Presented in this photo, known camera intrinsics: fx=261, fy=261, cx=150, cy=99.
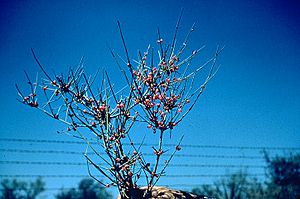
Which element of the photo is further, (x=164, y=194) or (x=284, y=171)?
(x=284, y=171)

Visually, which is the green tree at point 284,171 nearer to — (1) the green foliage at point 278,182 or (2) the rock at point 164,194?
(1) the green foliage at point 278,182

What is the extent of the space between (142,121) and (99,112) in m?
0.78

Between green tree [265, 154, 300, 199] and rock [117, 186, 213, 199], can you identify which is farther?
green tree [265, 154, 300, 199]

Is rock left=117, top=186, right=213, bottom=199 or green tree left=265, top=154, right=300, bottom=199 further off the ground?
A: green tree left=265, top=154, right=300, bottom=199

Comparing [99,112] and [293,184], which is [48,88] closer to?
[99,112]

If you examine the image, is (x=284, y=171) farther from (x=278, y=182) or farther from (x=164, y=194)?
(x=164, y=194)

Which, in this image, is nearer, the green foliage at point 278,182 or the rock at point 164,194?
the rock at point 164,194

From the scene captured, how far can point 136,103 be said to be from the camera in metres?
4.65

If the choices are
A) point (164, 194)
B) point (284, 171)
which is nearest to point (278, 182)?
point (284, 171)

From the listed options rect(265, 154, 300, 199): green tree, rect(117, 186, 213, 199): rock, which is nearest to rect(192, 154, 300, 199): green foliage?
rect(265, 154, 300, 199): green tree

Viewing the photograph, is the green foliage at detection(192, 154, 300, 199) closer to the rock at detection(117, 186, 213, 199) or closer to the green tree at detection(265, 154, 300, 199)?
the green tree at detection(265, 154, 300, 199)

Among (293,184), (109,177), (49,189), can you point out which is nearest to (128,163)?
(109,177)

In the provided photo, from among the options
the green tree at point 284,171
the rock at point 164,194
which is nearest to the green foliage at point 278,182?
the green tree at point 284,171

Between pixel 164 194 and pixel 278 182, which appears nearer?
pixel 164 194
